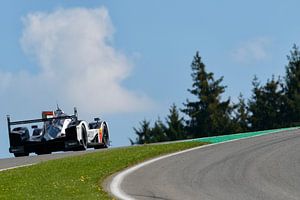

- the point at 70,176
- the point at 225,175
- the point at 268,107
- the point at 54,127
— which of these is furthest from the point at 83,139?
the point at 268,107

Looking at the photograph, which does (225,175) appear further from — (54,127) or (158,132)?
(158,132)

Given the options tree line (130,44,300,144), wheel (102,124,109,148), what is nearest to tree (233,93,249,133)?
tree line (130,44,300,144)

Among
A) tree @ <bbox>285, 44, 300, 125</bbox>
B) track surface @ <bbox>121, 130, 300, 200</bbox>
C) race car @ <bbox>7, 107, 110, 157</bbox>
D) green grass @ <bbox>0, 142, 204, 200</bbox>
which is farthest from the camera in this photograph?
tree @ <bbox>285, 44, 300, 125</bbox>

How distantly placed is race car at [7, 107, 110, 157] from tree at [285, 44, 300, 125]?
40559mm

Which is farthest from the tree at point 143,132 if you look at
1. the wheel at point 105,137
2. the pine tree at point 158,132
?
the wheel at point 105,137

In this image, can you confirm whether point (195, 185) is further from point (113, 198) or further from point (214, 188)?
point (113, 198)

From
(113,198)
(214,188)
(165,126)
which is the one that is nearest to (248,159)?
(214,188)

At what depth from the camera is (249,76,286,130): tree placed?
71.8m

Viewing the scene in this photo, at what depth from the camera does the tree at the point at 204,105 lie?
73.8 m

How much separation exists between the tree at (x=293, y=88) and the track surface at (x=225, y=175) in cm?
4869

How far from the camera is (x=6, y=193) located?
48.3ft

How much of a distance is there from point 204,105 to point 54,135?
4473 centimetres

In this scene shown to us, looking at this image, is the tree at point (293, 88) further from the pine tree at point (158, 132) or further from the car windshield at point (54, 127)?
the car windshield at point (54, 127)

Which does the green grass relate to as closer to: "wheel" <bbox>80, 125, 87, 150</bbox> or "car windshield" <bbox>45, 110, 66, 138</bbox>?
"wheel" <bbox>80, 125, 87, 150</bbox>
